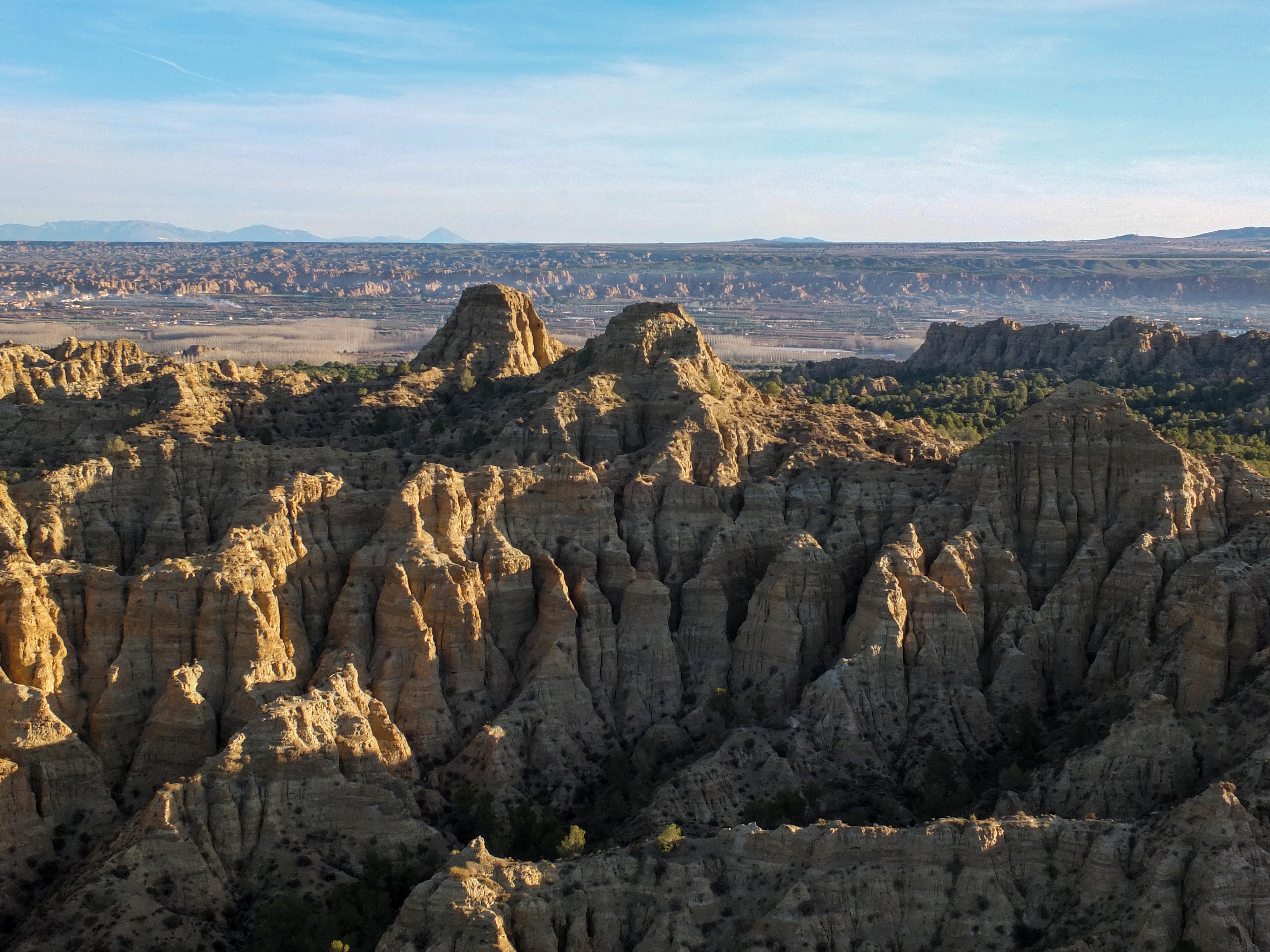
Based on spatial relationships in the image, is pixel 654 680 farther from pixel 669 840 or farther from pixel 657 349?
pixel 657 349

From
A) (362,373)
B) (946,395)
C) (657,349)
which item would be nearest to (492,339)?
(657,349)

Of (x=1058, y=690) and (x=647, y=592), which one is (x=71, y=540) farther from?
(x=1058, y=690)

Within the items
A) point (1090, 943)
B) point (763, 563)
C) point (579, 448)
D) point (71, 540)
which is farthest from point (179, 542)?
point (1090, 943)

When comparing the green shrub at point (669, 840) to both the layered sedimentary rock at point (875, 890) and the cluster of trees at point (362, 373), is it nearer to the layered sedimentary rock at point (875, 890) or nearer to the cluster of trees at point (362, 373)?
the layered sedimentary rock at point (875, 890)

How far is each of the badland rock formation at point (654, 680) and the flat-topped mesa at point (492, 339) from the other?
21.9 metres

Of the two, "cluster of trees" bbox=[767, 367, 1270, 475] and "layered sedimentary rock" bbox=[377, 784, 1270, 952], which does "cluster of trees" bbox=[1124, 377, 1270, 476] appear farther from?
"layered sedimentary rock" bbox=[377, 784, 1270, 952]

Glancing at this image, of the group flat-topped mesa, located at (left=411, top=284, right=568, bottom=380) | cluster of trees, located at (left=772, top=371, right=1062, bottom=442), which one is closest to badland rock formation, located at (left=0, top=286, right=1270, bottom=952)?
flat-topped mesa, located at (left=411, top=284, right=568, bottom=380)

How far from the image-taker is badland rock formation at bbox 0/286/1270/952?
138 ft

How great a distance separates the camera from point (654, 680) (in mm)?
65625

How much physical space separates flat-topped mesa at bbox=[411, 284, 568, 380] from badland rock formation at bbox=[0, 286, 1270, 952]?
21.9m

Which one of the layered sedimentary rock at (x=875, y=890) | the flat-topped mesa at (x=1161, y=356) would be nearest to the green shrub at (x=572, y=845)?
the layered sedimentary rock at (x=875, y=890)

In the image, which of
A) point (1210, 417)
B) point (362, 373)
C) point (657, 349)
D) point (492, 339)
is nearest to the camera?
point (657, 349)

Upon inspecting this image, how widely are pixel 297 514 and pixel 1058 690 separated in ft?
131

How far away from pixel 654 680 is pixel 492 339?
4913cm
